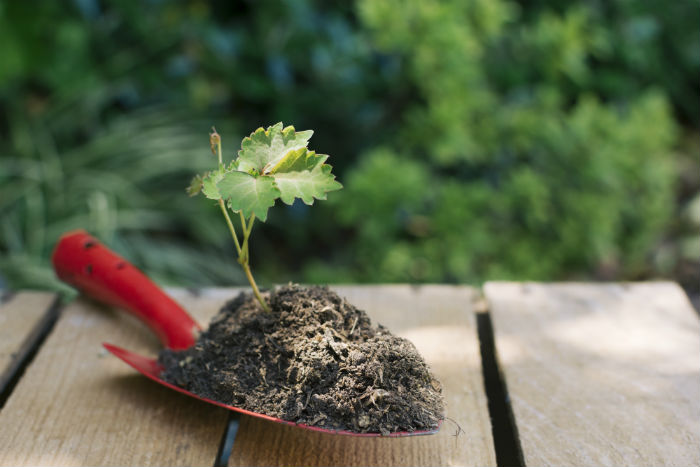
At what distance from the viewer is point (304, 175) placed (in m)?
0.78

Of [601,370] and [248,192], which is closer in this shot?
[248,192]

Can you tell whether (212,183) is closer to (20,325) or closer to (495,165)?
(20,325)

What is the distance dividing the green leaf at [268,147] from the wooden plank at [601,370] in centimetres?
49

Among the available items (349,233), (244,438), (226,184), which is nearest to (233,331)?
(244,438)

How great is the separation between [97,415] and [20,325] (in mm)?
332

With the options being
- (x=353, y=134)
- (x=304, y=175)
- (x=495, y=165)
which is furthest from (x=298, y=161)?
(x=495, y=165)

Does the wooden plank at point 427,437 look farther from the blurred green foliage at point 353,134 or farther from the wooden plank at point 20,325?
the blurred green foliage at point 353,134

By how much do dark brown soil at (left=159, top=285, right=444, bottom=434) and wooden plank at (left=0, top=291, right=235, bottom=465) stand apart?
6 cm

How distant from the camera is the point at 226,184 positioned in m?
0.75

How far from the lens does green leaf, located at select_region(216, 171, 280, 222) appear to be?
2.43ft

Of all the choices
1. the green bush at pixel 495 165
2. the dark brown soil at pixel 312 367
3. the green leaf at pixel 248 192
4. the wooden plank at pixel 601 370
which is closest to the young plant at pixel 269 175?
the green leaf at pixel 248 192

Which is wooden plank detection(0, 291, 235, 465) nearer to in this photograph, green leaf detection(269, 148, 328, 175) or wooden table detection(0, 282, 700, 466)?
wooden table detection(0, 282, 700, 466)

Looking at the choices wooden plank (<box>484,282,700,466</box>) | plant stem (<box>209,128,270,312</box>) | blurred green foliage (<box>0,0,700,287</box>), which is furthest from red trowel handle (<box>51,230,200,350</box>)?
blurred green foliage (<box>0,0,700,287</box>)

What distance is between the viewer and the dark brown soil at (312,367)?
774 mm
